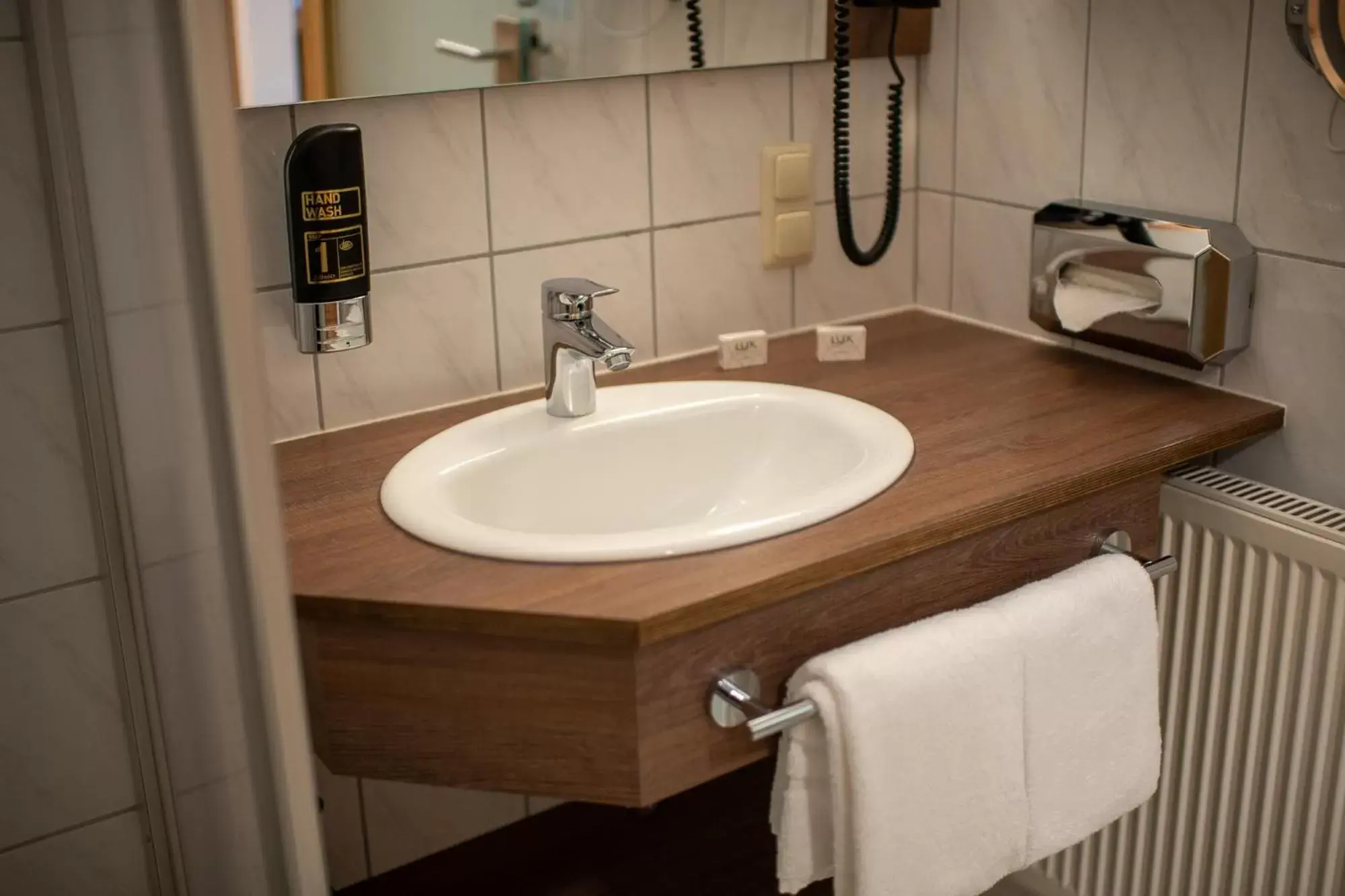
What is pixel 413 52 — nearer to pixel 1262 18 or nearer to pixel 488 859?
pixel 1262 18

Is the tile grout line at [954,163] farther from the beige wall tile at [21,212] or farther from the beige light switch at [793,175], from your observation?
the beige wall tile at [21,212]

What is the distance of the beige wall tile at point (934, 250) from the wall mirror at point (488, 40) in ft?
0.92

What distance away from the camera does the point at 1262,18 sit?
4.58 ft

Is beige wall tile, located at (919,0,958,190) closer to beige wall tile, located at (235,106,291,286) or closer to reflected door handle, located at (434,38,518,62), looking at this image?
reflected door handle, located at (434,38,518,62)

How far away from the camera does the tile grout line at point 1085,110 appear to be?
62.3 inches

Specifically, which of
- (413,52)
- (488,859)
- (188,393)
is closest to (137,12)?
(188,393)

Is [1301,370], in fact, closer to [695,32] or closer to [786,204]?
[786,204]

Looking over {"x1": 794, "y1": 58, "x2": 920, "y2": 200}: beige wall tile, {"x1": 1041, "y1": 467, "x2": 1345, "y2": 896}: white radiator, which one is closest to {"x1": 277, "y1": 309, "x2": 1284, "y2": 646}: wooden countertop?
{"x1": 1041, "y1": 467, "x2": 1345, "y2": 896}: white radiator

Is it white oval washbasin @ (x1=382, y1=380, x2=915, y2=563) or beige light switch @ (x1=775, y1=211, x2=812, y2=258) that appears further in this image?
beige light switch @ (x1=775, y1=211, x2=812, y2=258)

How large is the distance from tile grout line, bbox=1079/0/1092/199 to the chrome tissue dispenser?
0.04 meters

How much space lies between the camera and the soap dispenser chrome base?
1.35 meters

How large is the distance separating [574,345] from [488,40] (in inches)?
13.6

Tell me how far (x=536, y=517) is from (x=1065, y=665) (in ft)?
1.80

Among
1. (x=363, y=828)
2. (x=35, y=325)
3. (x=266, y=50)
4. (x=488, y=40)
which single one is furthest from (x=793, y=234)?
(x=35, y=325)
